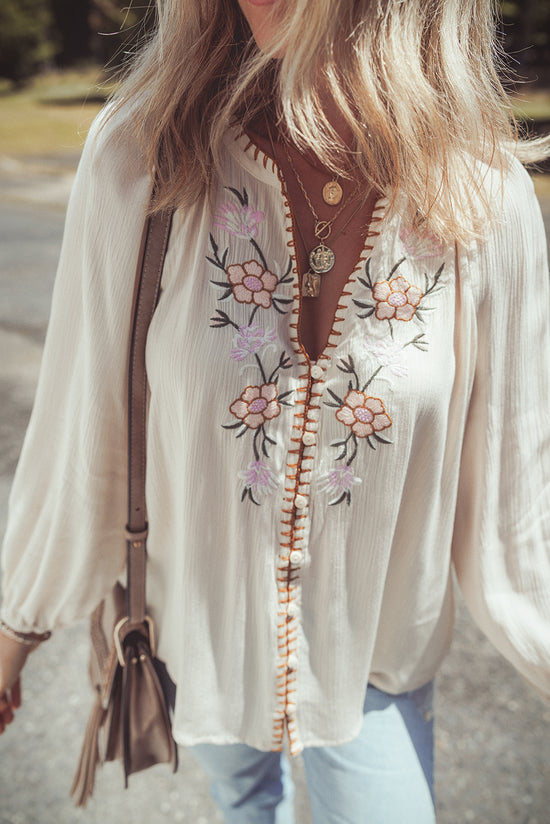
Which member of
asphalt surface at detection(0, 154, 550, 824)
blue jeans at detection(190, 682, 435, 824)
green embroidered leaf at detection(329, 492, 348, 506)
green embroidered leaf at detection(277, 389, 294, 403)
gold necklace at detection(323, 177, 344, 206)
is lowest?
asphalt surface at detection(0, 154, 550, 824)

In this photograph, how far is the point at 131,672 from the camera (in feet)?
4.03

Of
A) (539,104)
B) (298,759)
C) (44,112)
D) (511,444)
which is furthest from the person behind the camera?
(44,112)

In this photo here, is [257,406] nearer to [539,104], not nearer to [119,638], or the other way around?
[119,638]

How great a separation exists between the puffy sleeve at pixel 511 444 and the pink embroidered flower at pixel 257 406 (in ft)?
1.05

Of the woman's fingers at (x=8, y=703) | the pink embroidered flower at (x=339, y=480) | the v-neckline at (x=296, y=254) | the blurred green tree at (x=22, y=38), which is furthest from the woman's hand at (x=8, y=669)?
the blurred green tree at (x=22, y=38)

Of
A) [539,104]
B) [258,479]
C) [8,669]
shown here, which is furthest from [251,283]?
[539,104]

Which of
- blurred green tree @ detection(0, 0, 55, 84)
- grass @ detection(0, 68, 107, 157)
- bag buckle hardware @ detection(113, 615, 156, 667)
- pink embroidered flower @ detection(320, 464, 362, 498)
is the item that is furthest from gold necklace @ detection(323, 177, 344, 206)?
blurred green tree @ detection(0, 0, 55, 84)

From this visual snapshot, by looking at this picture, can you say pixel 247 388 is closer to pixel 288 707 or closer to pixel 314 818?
pixel 288 707

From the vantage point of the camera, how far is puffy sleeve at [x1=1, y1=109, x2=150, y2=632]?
0.97 metres

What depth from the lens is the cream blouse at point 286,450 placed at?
98 centimetres

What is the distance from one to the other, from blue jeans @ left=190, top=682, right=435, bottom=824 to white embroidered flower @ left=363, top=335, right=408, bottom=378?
2.03 ft

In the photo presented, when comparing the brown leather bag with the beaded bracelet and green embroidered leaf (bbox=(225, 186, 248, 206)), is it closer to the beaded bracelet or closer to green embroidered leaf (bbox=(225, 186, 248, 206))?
the beaded bracelet

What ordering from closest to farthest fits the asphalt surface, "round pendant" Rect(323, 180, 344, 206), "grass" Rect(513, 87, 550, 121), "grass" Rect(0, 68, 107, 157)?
"round pendant" Rect(323, 180, 344, 206) < the asphalt surface < "grass" Rect(0, 68, 107, 157) < "grass" Rect(513, 87, 550, 121)

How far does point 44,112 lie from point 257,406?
1866 cm
